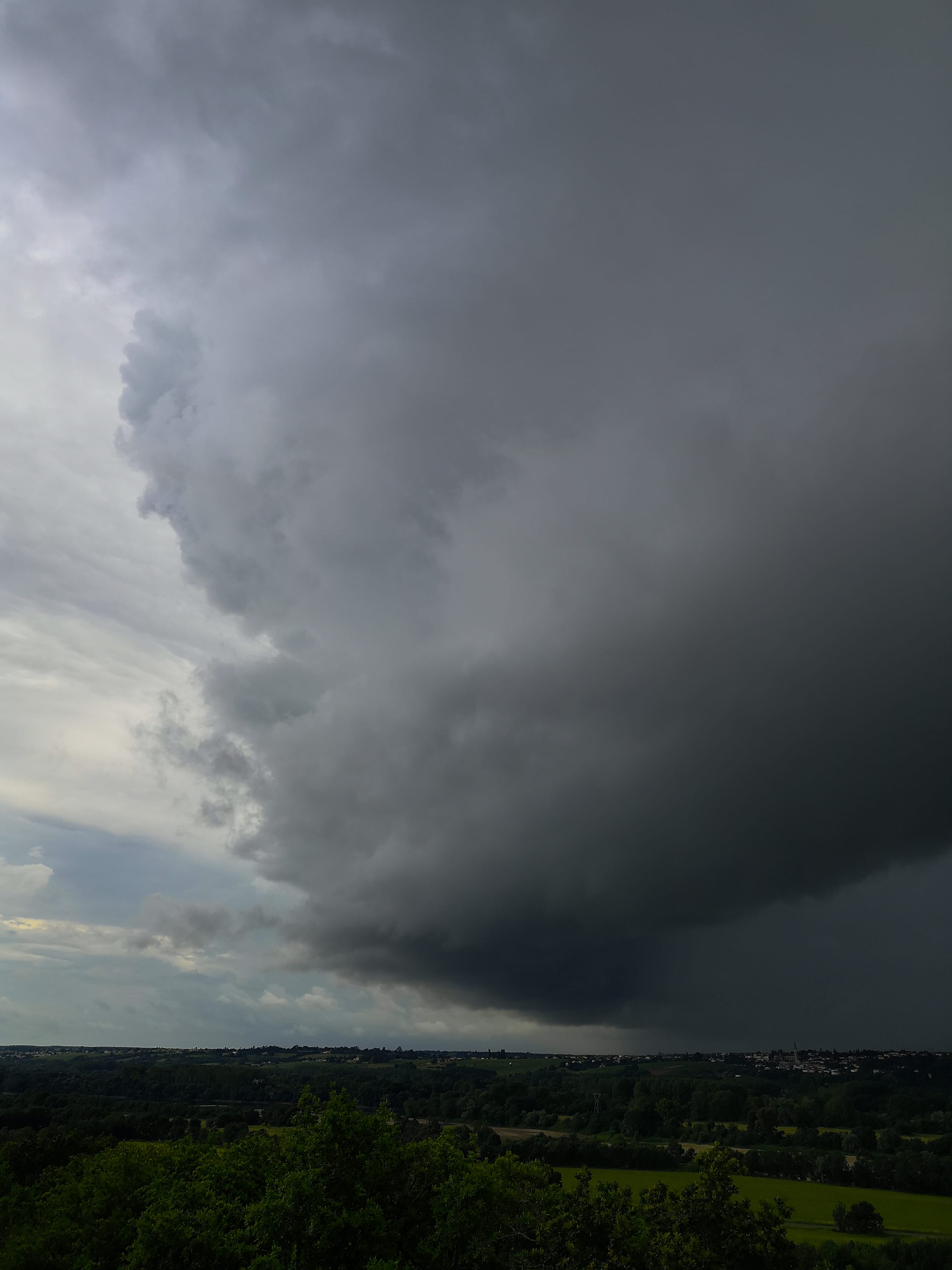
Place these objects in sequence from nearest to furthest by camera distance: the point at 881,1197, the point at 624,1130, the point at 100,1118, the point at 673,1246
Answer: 1. the point at 673,1246
2. the point at 881,1197
3. the point at 100,1118
4. the point at 624,1130

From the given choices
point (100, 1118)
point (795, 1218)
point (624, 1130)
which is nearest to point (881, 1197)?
point (795, 1218)

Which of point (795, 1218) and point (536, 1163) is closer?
point (536, 1163)

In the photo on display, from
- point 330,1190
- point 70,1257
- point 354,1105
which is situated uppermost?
point 354,1105

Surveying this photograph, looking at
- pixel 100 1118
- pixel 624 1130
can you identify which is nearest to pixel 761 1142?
pixel 624 1130

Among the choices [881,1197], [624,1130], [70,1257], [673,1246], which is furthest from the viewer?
[624,1130]

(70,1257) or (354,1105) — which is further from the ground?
(354,1105)

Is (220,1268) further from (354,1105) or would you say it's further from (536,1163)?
(536,1163)
